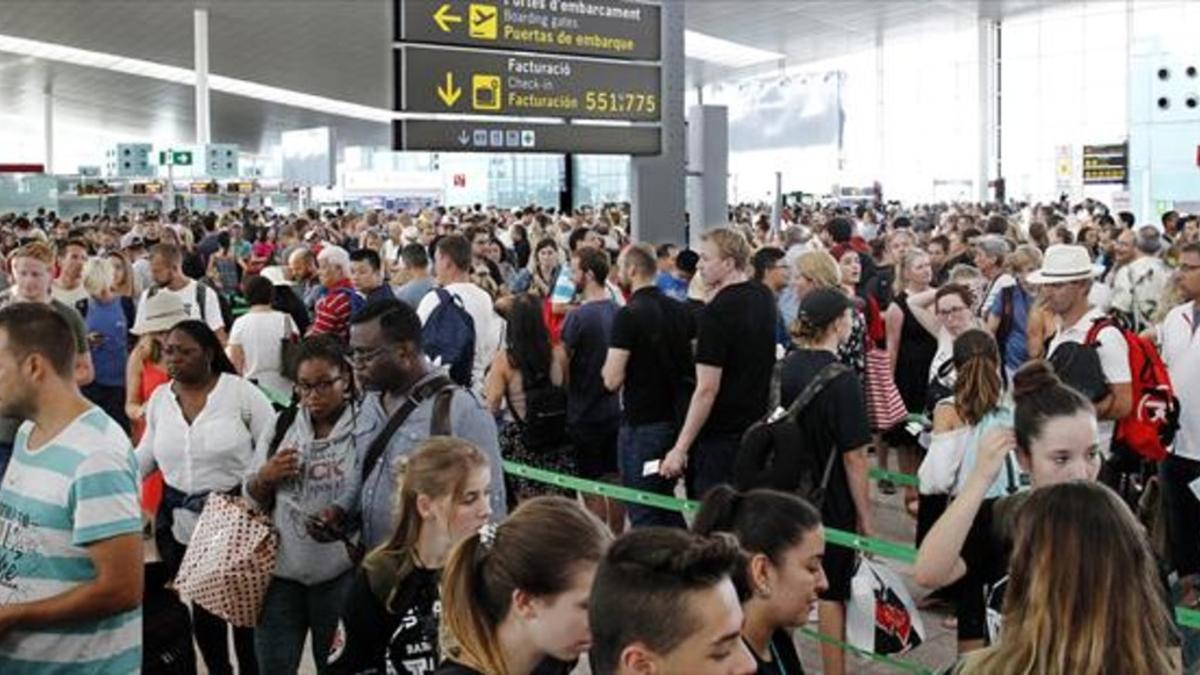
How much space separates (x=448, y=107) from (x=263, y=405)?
2656 mm

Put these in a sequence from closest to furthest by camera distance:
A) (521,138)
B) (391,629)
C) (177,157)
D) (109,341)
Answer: (391,629), (521,138), (109,341), (177,157)

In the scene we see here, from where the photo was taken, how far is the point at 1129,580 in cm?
225

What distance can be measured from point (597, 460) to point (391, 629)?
3.69 m

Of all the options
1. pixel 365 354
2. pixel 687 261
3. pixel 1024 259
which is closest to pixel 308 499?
pixel 365 354

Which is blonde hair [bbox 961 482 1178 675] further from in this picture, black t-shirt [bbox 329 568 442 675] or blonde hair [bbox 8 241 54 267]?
blonde hair [bbox 8 241 54 267]

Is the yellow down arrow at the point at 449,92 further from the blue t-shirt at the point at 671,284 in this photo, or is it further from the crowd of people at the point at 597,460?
the blue t-shirt at the point at 671,284

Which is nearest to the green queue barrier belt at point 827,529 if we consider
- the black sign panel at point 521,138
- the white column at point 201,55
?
the black sign panel at point 521,138

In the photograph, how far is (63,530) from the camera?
2.93m

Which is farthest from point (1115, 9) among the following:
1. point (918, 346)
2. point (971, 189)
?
point (918, 346)

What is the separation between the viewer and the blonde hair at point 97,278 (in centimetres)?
796

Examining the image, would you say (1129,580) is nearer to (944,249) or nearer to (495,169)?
(944,249)

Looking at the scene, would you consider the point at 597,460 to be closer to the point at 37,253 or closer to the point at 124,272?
the point at 37,253

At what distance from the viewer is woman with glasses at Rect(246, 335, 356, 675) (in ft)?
12.9

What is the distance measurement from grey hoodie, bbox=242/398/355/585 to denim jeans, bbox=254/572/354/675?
1.7 inches
